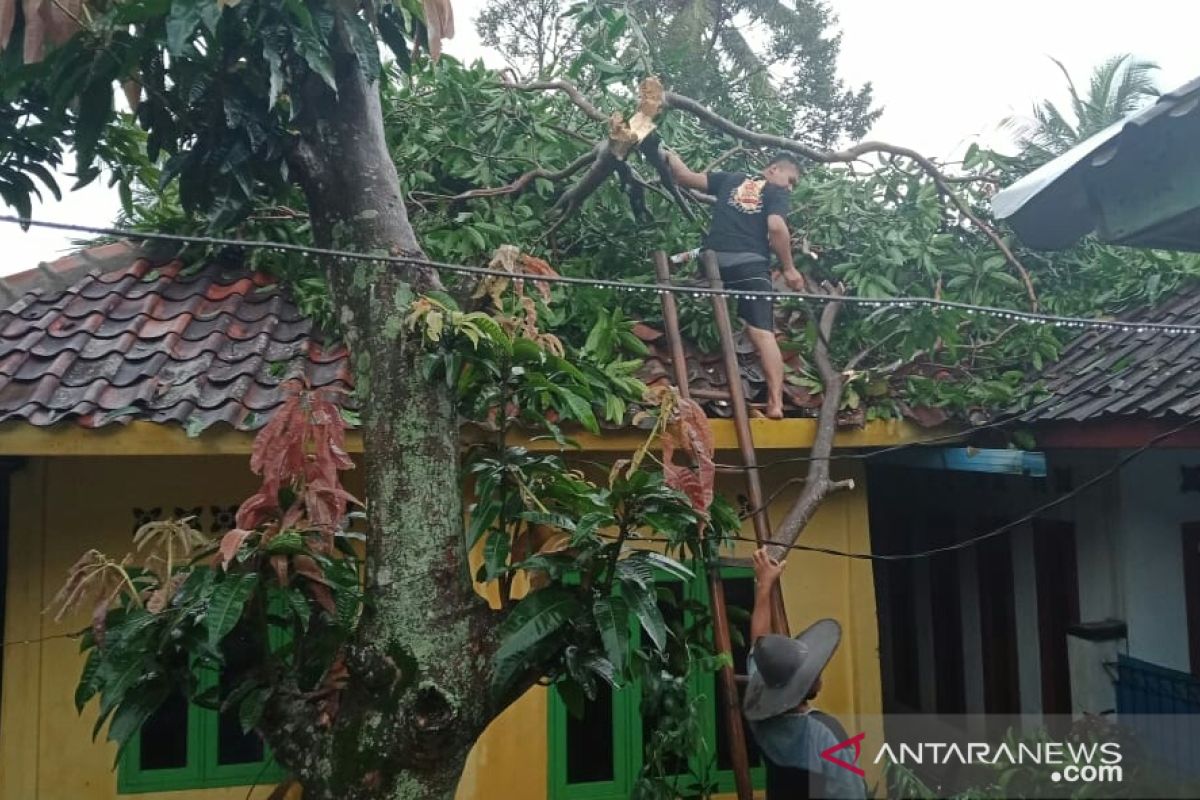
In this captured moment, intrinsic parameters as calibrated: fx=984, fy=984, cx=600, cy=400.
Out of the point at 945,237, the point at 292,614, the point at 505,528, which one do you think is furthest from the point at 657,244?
the point at 292,614

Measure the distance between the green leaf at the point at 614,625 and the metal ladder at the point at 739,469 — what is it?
1405 mm

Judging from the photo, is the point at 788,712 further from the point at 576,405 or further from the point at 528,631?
the point at 576,405

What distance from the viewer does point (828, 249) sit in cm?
714

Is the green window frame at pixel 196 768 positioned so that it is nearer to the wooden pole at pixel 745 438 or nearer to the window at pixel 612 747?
the window at pixel 612 747

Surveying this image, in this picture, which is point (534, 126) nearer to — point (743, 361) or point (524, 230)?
point (524, 230)

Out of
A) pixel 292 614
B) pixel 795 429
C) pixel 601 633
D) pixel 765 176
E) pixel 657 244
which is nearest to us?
pixel 601 633

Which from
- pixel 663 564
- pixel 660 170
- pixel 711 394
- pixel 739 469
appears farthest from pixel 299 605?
pixel 660 170

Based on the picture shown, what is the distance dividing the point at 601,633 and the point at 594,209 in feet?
13.5

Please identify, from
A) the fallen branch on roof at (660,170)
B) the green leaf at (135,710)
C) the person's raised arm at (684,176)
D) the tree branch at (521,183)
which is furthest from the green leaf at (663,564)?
the tree branch at (521,183)

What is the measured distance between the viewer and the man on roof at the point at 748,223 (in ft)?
19.2

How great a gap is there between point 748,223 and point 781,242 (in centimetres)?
24

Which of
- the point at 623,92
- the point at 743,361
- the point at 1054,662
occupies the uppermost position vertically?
the point at 623,92

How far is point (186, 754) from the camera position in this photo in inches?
206

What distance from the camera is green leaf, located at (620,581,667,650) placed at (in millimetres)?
2896
